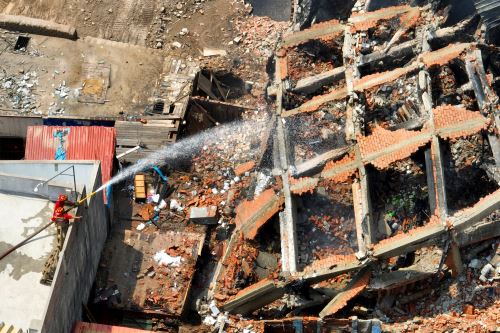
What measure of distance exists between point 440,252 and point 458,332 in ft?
5.50

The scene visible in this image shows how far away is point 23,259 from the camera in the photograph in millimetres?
14258

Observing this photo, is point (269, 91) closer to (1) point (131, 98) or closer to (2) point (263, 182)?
(2) point (263, 182)

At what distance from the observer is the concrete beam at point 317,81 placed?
1829cm

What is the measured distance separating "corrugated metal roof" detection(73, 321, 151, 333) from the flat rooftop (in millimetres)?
1430

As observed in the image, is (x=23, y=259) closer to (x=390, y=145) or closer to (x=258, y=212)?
(x=258, y=212)

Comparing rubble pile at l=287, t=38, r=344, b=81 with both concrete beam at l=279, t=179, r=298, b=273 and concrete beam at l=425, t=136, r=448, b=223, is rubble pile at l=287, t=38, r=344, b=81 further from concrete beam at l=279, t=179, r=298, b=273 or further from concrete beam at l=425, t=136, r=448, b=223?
concrete beam at l=425, t=136, r=448, b=223

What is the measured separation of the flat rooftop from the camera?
13.6 m

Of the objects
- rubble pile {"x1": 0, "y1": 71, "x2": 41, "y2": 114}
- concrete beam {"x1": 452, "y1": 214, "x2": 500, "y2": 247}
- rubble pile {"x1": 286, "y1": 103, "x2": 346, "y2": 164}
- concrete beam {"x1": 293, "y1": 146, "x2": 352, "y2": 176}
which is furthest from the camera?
rubble pile {"x1": 0, "y1": 71, "x2": 41, "y2": 114}

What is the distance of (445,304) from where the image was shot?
14.8 m

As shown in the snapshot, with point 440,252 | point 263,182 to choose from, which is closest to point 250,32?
point 263,182

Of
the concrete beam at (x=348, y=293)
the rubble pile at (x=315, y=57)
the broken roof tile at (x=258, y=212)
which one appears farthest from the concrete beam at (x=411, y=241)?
the rubble pile at (x=315, y=57)

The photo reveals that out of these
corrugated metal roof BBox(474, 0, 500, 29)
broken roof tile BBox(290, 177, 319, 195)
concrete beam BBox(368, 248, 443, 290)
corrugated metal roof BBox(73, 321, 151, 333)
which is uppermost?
corrugated metal roof BBox(474, 0, 500, 29)

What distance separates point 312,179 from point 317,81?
365 centimetres

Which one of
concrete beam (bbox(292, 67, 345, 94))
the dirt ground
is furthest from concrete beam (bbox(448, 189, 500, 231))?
the dirt ground
